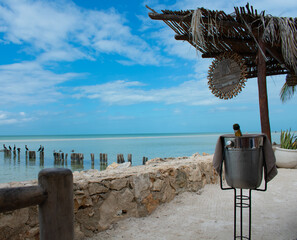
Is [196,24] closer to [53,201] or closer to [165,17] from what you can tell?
[165,17]

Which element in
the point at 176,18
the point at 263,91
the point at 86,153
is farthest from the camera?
the point at 86,153

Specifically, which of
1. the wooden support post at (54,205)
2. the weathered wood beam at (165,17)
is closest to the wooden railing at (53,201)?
the wooden support post at (54,205)

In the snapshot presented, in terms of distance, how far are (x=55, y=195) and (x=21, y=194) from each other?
0.14 metres

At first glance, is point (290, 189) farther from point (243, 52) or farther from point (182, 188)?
point (243, 52)

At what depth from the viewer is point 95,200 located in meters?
2.92

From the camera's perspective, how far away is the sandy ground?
2.88 metres

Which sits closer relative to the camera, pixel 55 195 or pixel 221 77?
pixel 55 195

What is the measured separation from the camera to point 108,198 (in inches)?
120

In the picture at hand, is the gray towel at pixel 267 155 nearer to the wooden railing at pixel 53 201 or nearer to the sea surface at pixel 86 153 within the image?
the wooden railing at pixel 53 201

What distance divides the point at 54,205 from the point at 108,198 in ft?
6.52

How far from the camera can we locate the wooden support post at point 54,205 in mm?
1133

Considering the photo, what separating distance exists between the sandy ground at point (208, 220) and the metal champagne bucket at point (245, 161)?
1044mm

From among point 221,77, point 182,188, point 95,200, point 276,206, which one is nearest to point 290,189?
point 276,206

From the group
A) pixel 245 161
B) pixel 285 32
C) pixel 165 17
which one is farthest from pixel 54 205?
pixel 285 32
